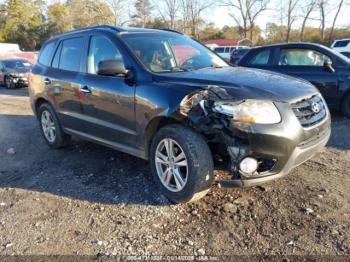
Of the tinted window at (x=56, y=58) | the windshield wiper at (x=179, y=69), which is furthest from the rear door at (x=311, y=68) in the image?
the tinted window at (x=56, y=58)

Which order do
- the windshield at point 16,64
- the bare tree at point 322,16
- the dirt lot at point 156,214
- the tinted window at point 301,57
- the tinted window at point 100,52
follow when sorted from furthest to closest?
the bare tree at point 322,16, the windshield at point 16,64, the tinted window at point 301,57, the tinted window at point 100,52, the dirt lot at point 156,214

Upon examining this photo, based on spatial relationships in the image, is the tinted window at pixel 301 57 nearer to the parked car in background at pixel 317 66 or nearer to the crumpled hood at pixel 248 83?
the parked car in background at pixel 317 66

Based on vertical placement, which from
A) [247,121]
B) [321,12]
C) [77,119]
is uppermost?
[321,12]

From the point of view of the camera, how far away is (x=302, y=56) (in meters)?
7.73

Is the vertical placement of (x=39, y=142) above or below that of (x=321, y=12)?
below

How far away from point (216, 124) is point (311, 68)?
498 cm

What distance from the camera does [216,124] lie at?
337cm

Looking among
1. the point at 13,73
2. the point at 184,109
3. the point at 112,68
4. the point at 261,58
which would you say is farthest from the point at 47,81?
the point at 13,73

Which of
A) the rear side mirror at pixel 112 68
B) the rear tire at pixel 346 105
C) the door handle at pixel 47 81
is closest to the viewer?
the rear side mirror at pixel 112 68

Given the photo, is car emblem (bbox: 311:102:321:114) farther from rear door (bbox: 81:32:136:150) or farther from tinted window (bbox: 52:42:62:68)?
tinted window (bbox: 52:42:62:68)

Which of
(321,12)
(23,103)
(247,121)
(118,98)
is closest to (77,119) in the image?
(118,98)

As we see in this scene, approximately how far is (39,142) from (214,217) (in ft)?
13.5

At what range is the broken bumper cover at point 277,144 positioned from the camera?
3.26 m

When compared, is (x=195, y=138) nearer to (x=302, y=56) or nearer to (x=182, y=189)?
(x=182, y=189)
